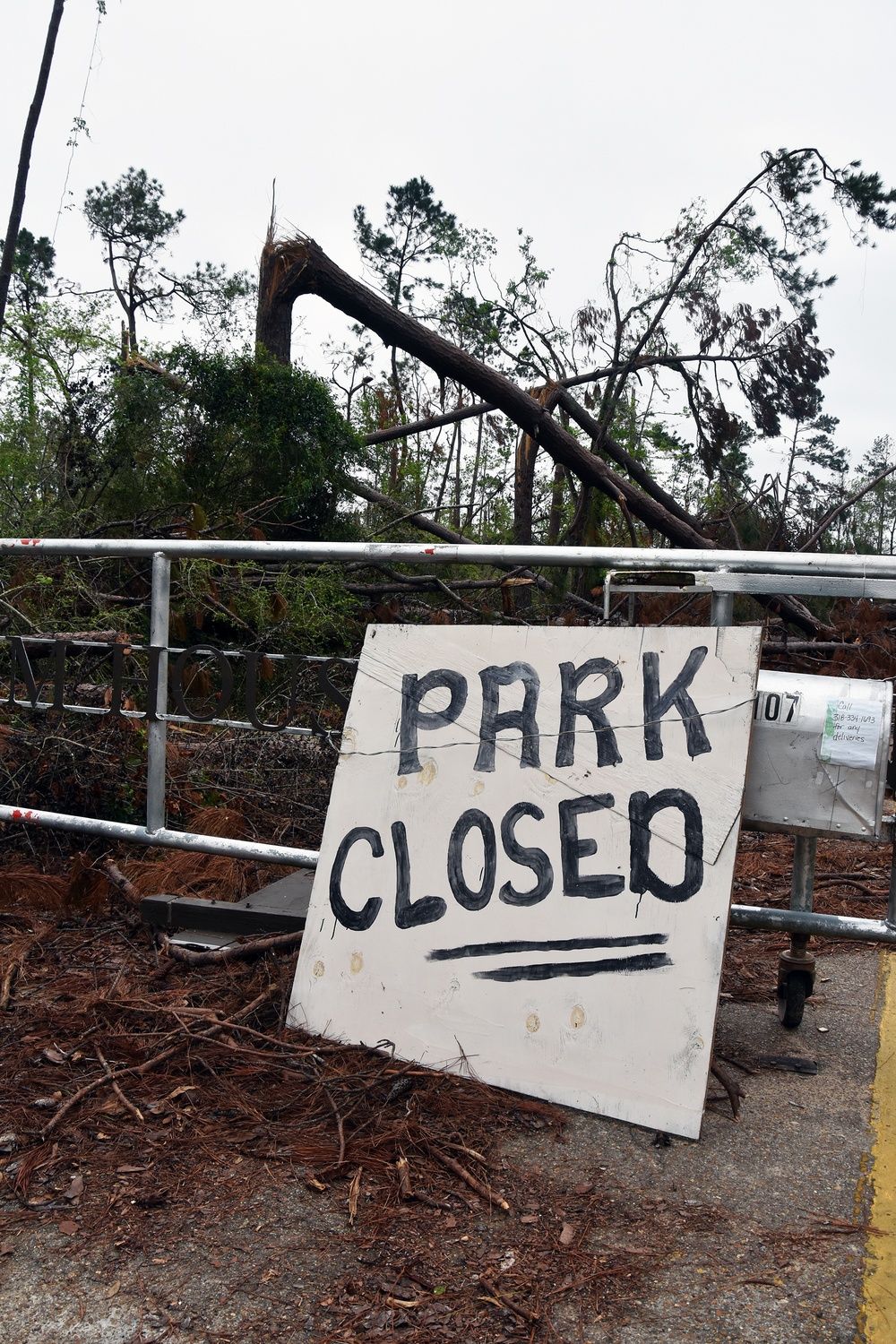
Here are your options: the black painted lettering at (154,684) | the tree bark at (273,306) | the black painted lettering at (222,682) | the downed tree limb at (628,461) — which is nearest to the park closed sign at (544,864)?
the black painted lettering at (222,682)

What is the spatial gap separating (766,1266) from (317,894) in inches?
56.5

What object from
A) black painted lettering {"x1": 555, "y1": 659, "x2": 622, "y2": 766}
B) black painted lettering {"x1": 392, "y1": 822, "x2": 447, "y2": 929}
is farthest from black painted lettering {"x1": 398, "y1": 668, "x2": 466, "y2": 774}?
black painted lettering {"x1": 555, "y1": 659, "x2": 622, "y2": 766}

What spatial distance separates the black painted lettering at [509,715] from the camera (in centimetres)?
273

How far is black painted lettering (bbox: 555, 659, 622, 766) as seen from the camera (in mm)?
2645

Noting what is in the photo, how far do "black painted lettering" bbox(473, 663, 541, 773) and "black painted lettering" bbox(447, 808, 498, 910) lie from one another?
14 cm

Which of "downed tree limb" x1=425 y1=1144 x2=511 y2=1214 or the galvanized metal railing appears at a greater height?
the galvanized metal railing

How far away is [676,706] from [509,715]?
0.45 meters

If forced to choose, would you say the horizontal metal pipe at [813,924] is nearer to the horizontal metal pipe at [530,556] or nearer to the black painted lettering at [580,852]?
the black painted lettering at [580,852]

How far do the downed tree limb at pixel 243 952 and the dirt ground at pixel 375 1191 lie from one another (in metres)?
0.09

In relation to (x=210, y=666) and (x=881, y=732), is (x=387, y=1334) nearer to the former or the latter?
(x=881, y=732)

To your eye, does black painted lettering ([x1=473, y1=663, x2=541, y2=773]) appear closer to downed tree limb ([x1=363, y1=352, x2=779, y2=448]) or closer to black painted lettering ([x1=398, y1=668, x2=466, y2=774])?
black painted lettering ([x1=398, y1=668, x2=466, y2=774])

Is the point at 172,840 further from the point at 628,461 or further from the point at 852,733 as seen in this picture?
the point at 628,461

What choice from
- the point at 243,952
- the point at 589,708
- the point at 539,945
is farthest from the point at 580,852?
the point at 243,952

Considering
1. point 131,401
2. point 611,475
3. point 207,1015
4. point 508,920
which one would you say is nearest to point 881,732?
point 508,920
